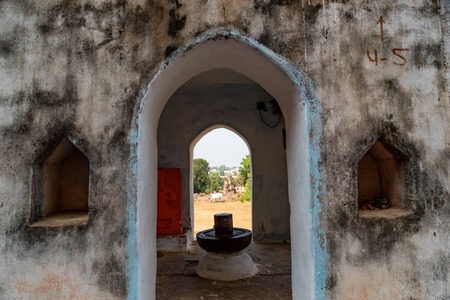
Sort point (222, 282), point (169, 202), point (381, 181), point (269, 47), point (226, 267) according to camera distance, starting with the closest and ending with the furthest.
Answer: point (269, 47) < point (381, 181) < point (222, 282) < point (226, 267) < point (169, 202)

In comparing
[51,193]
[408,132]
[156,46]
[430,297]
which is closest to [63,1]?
[156,46]

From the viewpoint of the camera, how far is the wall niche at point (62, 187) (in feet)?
9.77

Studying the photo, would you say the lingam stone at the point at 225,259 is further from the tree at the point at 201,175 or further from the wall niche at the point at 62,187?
the tree at the point at 201,175

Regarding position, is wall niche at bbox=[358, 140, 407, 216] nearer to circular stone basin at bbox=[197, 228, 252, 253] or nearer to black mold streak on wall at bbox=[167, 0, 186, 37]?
black mold streak on wall at bbox=[167, 0, 186, 37]

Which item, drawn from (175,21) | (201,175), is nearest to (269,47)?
(175,21)

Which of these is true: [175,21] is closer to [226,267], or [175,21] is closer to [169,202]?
[226,267]

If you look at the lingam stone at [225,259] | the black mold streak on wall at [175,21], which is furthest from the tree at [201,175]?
the black mold streak on wall at [175,21]

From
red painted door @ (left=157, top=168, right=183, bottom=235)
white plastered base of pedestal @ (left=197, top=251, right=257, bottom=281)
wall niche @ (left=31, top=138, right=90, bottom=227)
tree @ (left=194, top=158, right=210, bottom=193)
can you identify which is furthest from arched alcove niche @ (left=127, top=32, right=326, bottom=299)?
tree @ (left=194, top=158, right=210, bottom=193)

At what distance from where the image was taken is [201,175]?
27.5m

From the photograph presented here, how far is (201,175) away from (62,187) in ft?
79.4

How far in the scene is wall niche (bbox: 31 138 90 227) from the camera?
298 centimetres

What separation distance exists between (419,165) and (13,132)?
368 centimetres

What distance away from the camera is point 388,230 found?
9.09ft

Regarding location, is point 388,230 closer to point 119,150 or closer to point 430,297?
point 430,297
